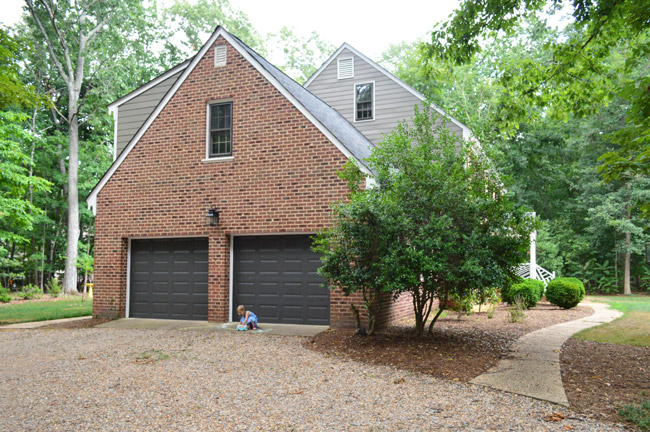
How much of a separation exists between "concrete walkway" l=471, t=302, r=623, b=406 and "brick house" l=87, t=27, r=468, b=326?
10.8ft

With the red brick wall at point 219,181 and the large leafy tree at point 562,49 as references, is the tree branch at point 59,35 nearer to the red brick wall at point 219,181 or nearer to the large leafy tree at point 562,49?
the red brick wall at point 219,181

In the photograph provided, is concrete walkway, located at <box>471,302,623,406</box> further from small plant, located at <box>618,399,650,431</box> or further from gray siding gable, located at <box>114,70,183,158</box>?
gray siding gable, located at <box>114,70,183,158</box>

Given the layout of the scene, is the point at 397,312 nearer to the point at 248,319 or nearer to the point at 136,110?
the point at 248,319

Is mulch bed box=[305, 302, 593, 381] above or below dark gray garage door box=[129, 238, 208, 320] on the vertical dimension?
below

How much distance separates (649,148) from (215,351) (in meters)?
7.04

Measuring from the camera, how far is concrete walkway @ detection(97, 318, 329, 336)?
1041 cm

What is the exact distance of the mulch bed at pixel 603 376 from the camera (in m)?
5.38

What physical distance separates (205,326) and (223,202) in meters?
2.89

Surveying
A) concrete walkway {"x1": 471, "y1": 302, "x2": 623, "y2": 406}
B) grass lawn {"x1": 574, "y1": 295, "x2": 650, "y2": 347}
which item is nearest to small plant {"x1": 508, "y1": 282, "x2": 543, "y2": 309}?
grass lawn {"x1": 574, "y1": 295, "x2": 650, "y2": 347}

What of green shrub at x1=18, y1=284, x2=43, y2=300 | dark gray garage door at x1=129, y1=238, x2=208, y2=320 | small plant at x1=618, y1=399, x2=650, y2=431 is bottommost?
green shrub at x1=18, y1=284, x2=43, y2=300

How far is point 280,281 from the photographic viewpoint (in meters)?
11.6

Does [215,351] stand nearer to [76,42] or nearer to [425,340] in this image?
[425,340]

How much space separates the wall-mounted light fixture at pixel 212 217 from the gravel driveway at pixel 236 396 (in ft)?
12.1

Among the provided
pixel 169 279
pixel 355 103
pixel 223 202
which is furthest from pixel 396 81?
pixel 169 279
